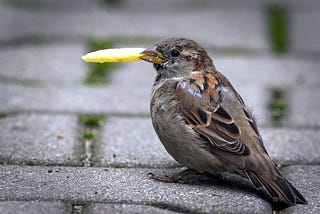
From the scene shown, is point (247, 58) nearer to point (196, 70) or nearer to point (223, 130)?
point (196, 70)

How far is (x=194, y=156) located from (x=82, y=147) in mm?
1011

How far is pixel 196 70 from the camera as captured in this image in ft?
16.6

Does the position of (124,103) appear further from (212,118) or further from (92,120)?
(212,118)

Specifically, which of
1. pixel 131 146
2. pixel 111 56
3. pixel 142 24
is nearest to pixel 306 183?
pixel 131 146

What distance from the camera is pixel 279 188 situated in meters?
4.04

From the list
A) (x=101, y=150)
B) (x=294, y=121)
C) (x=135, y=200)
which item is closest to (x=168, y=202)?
(x=135, y=200)

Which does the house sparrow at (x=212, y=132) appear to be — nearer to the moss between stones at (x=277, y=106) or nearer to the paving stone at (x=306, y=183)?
the paving stone at (x=306, y=183)

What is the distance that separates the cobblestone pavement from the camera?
402 centimetres

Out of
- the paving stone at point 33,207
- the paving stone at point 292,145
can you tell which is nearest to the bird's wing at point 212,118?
the paving stone at point 292,145

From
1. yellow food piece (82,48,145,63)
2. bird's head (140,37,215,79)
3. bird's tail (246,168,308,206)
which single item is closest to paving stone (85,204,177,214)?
bird's tail (246,168,308,206)

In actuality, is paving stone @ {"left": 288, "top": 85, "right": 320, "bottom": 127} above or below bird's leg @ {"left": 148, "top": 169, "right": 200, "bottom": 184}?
below

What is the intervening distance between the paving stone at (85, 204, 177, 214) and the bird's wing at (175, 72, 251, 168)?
0.64 meters

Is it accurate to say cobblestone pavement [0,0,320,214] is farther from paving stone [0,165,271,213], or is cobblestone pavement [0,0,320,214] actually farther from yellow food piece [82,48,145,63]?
yellow food piece [82,48,145,63]

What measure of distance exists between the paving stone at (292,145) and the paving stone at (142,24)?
2578 millimetres
